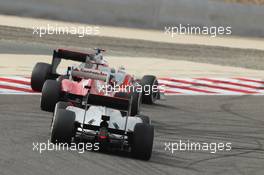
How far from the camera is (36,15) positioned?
32.7 m

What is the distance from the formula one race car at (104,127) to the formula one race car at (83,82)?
163cm

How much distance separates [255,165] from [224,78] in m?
11.0

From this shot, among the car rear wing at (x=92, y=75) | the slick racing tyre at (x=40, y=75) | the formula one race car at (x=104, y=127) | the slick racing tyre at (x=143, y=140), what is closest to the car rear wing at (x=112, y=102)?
the formula one race car at (x=104, y=127)

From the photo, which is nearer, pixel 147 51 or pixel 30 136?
pixel 30 136

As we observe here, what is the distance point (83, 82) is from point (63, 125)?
317cm

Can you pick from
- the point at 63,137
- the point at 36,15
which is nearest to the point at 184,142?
the point at 63,137

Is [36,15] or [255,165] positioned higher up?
[36,15]

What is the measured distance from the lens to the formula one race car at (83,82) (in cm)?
1344

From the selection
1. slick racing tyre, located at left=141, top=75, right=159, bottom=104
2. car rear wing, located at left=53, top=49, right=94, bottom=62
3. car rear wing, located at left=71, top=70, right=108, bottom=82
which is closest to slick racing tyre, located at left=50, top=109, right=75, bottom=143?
car rear wing, located at left=71, top=70, right=108, bottom=82

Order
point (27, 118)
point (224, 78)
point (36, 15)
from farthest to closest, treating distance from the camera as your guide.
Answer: point (36, 15), point (224, 78), point (27, 118)

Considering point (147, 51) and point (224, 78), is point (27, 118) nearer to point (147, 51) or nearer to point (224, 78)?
point (224, 78)

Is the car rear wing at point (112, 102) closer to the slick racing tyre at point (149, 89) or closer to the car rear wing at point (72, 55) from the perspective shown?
the car rear wing at point (72, 55)

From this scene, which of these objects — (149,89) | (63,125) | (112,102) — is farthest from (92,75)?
(63,125)

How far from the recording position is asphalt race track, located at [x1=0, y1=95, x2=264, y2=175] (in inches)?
397
